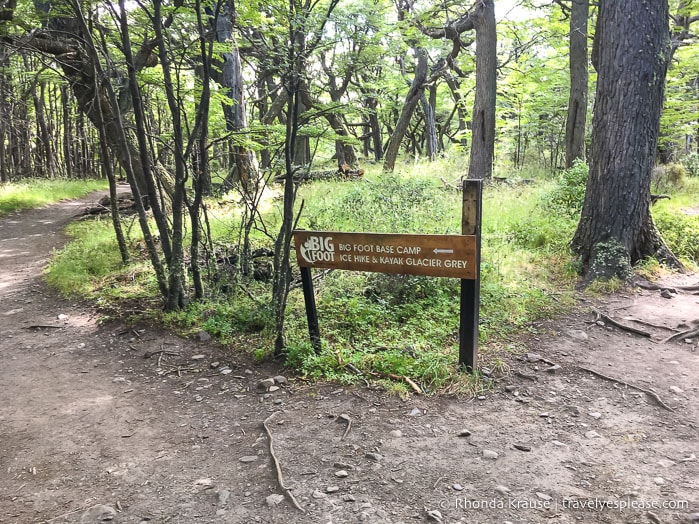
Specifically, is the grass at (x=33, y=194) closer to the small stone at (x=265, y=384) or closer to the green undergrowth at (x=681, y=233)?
the small stone at (x=265, y=384)

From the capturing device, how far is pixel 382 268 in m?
3.89

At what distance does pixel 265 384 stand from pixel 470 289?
200 centimetres

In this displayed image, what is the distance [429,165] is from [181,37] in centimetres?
1082

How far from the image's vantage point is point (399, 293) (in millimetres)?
5586

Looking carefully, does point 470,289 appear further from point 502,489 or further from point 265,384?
point 265,384

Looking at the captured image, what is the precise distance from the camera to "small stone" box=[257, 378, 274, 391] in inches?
160

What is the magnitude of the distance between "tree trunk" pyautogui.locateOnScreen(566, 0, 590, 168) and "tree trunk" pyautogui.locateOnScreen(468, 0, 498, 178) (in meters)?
1.89

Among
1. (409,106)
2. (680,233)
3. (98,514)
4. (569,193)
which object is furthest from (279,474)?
(409,106)

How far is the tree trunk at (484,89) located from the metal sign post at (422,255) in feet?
27.2

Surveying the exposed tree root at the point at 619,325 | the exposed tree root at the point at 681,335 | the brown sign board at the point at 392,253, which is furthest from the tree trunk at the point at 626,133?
the brown sign board at the point at 392,253

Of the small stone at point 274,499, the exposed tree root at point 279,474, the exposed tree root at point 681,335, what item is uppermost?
the exposed tree root at point 681,335

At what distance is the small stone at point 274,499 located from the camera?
2.66 metres

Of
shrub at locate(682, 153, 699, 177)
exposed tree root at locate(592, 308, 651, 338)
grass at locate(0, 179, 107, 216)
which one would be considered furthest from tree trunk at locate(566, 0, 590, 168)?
grass at locate(0, 179, 107, 216)

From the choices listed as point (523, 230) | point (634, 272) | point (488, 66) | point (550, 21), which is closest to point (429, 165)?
point (488, 66)
